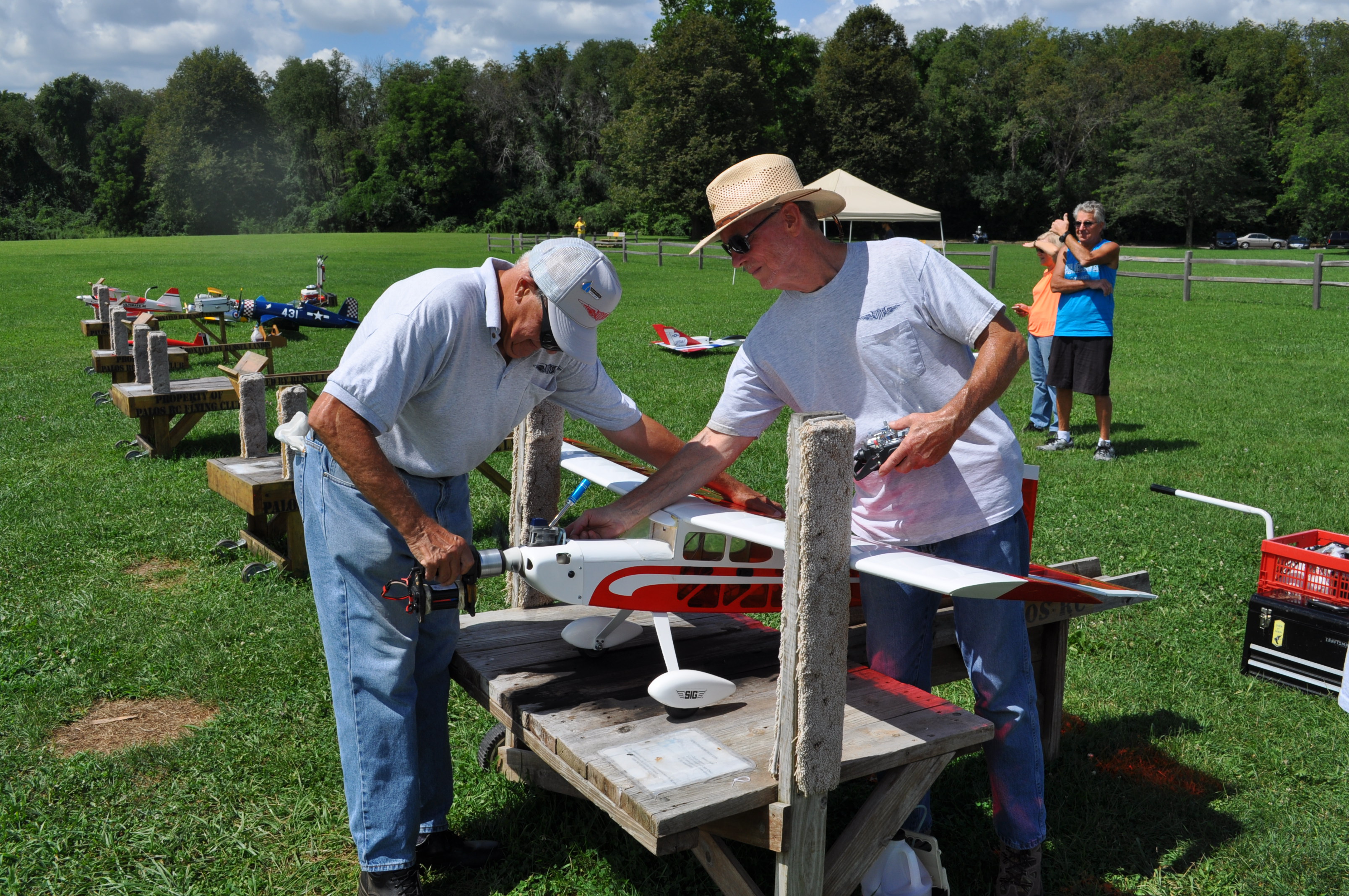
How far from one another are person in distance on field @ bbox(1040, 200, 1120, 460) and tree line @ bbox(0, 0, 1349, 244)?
52.0 metres

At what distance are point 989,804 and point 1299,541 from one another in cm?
255

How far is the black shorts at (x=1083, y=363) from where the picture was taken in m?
9.31

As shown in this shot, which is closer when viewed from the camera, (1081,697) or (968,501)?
(968,501)

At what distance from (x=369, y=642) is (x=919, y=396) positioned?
1885 millimetres

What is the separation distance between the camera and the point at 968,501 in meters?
3.00

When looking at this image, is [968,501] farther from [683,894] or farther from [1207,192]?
[1207,192]

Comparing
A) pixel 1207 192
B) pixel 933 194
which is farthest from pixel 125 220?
pixel 1207 192

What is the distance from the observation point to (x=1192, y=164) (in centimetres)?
6147

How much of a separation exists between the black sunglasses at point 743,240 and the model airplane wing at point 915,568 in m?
0.86

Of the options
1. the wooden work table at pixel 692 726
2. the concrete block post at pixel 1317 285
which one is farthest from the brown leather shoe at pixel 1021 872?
the concrete block post at pixel 1317 285

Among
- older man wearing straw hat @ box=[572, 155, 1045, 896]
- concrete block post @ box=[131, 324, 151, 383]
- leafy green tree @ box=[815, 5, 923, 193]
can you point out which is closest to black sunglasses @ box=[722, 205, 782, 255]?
older man wearing straw hat @ box=[572, 155, 1045, 896]

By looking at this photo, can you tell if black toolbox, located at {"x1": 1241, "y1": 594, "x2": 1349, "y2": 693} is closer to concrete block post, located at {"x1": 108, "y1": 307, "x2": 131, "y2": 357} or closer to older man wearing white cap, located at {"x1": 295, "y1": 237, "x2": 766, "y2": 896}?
older man wearing white cap, located at {"x1": 295, "y1": 237, "x2": 766, "y2": 896}

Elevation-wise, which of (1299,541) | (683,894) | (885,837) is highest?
(1299,541)

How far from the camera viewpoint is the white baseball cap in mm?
2746
